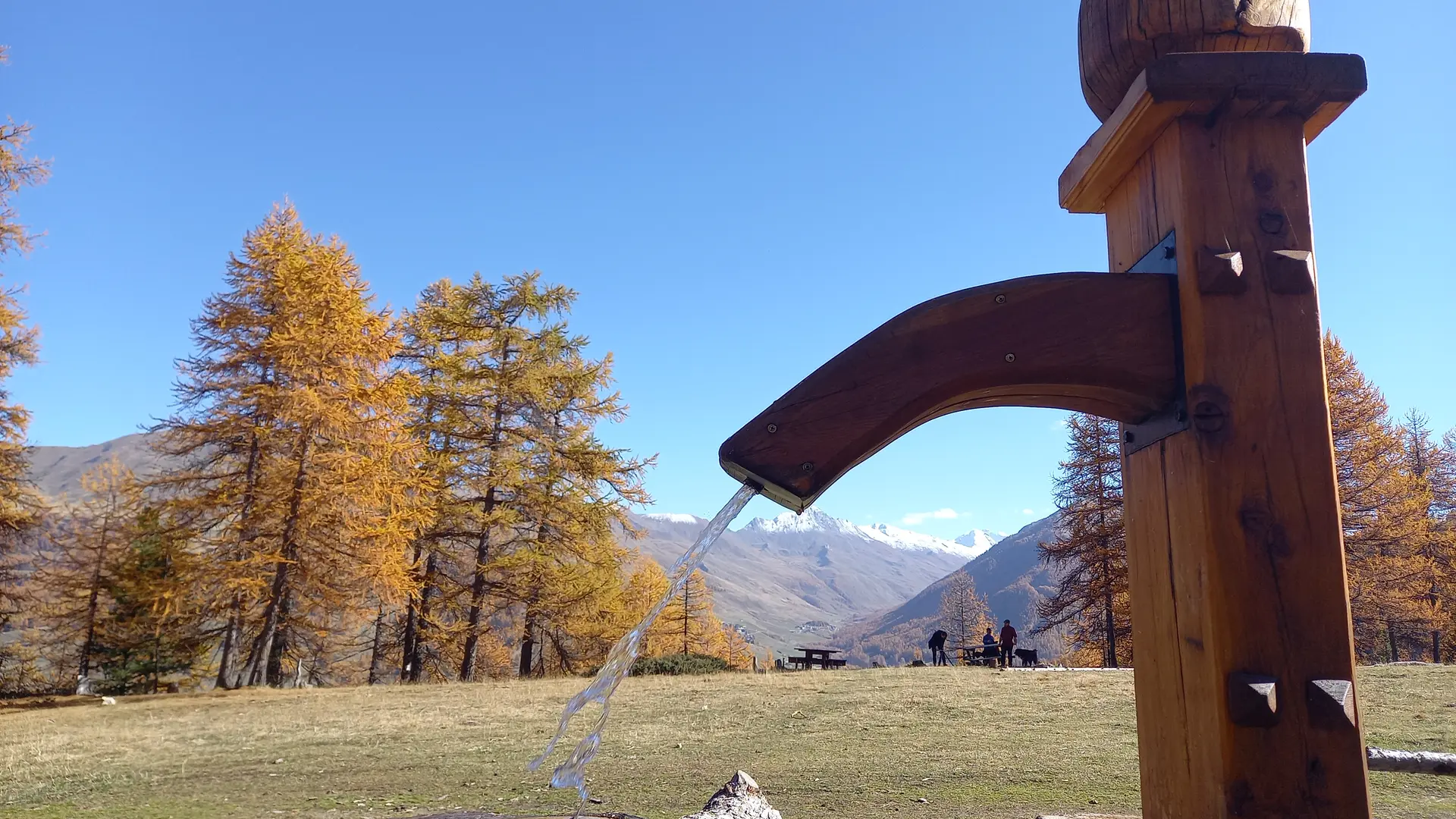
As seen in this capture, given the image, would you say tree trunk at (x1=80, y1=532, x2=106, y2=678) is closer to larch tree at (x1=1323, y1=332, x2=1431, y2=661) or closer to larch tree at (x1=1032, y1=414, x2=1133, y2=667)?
larch tree at (x1=1032, y1=414, x2=1133, y2=667)

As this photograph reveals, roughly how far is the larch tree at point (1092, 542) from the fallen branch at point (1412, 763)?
20.6 metres

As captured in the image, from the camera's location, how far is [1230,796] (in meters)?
1.25

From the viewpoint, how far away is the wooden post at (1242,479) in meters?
1.26

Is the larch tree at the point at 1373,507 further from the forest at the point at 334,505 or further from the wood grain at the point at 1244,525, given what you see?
the wood grain at the point at 1244,525

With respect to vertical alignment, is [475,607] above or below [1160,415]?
below

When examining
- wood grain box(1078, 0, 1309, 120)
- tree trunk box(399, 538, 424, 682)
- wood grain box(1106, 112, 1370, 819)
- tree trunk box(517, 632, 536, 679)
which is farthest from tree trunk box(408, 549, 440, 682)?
wood grain box(1078, 0, 1309, 120)

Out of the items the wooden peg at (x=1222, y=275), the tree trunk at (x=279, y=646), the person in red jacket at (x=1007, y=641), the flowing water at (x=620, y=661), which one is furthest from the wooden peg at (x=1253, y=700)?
the person in red jacket at (x=1007, y=641)

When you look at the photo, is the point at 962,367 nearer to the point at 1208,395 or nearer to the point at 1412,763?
the point at 1208,395

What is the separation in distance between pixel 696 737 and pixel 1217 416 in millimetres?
7338

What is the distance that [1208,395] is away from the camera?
1.35 metres

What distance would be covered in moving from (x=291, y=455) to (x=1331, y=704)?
Answer: 60.2 ft

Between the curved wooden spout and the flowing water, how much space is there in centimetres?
9

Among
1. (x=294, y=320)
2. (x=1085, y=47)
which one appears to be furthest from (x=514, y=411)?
(x=1085, y=47)

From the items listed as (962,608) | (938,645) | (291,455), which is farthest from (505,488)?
(962,608)
